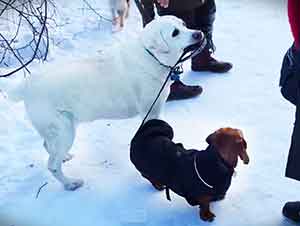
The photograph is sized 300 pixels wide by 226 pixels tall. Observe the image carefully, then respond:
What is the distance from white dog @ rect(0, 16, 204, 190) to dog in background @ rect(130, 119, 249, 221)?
20 cm

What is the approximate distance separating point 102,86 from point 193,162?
1.71ft

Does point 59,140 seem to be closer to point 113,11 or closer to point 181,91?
point 181,91

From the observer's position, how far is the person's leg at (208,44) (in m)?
3.25

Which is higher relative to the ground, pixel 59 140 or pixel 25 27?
pixel 59 140

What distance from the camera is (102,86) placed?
224cm

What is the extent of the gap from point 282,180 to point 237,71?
1.27 metres

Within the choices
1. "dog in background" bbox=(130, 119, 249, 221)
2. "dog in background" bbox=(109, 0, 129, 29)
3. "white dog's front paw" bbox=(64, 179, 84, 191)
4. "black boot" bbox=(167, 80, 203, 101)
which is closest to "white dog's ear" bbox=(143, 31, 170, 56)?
"dog in background" bbox=(130, 119, 249, 221)

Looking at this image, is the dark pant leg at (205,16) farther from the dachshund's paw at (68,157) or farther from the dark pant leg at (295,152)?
the dark pant leg at (295,152)

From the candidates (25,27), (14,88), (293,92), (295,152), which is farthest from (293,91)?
(25,27)

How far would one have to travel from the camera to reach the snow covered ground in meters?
2.21

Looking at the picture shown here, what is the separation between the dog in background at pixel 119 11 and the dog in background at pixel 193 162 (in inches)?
83.9

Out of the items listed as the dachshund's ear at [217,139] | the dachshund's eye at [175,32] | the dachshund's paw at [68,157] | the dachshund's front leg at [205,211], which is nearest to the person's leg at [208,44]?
the dachshund's eye at [175,32]

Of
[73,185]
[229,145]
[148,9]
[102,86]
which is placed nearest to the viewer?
[229,145]

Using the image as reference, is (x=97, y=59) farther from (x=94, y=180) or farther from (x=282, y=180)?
(x=282, y=180)
